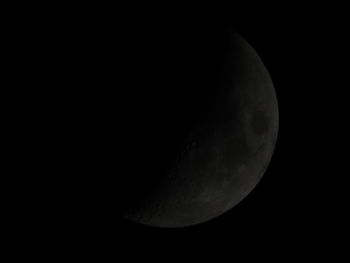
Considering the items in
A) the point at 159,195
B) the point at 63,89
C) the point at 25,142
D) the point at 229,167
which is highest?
the point at 63,89

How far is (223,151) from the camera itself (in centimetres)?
459

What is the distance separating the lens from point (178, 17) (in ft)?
15.1

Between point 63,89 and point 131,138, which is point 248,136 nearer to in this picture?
point 131,138

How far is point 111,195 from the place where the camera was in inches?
179

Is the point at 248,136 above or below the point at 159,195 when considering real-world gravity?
above

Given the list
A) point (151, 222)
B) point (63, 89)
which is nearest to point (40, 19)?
point (63, 89)

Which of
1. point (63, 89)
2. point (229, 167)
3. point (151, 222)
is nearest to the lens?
point (63, 89)

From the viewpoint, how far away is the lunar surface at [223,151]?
4.53 m

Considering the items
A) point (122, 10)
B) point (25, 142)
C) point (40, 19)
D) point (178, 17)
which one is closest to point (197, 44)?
point (178, 17)

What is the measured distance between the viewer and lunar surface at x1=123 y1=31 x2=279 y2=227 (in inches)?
178

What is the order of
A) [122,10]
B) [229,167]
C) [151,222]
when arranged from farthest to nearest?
1. [151,222]
2. [229,167]
3. [122,10]

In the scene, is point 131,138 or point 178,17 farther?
point 178,17

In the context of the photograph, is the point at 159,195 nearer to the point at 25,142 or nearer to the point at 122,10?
the point at 25,142

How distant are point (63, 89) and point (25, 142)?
684mm
